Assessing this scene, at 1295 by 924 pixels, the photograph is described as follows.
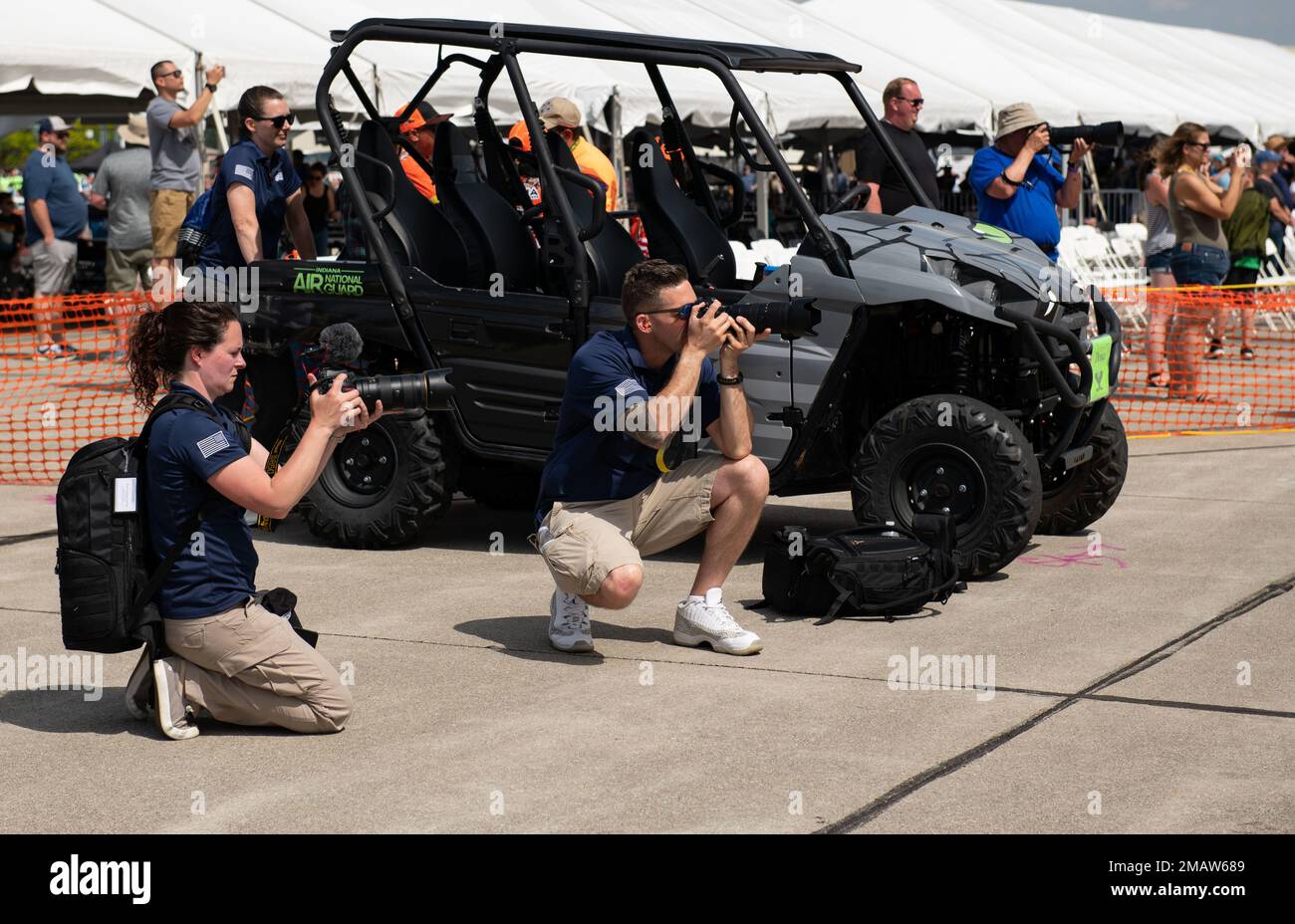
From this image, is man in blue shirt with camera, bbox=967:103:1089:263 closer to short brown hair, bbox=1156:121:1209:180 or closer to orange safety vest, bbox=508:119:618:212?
orange safety vest, bbox=508:119:618:212

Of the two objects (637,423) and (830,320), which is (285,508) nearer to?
(637,423)

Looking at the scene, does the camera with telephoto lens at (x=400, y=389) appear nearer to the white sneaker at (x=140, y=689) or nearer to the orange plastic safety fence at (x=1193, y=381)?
the white sneaker at (x=140, y=689)

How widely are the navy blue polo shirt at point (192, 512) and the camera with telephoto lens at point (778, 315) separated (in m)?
1.63

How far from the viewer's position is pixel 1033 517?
20.7 ft

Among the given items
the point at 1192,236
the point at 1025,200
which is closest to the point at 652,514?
the point at 1025,200

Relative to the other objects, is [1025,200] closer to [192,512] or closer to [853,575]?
[853,575]

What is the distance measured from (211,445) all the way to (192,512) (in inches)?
8.0

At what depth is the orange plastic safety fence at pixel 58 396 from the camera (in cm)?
991

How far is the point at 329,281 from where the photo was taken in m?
7.20

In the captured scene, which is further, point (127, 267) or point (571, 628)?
point (127, 267)

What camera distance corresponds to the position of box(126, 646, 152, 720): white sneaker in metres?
4.64

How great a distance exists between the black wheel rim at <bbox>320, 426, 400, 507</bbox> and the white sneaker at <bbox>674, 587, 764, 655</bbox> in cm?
202
